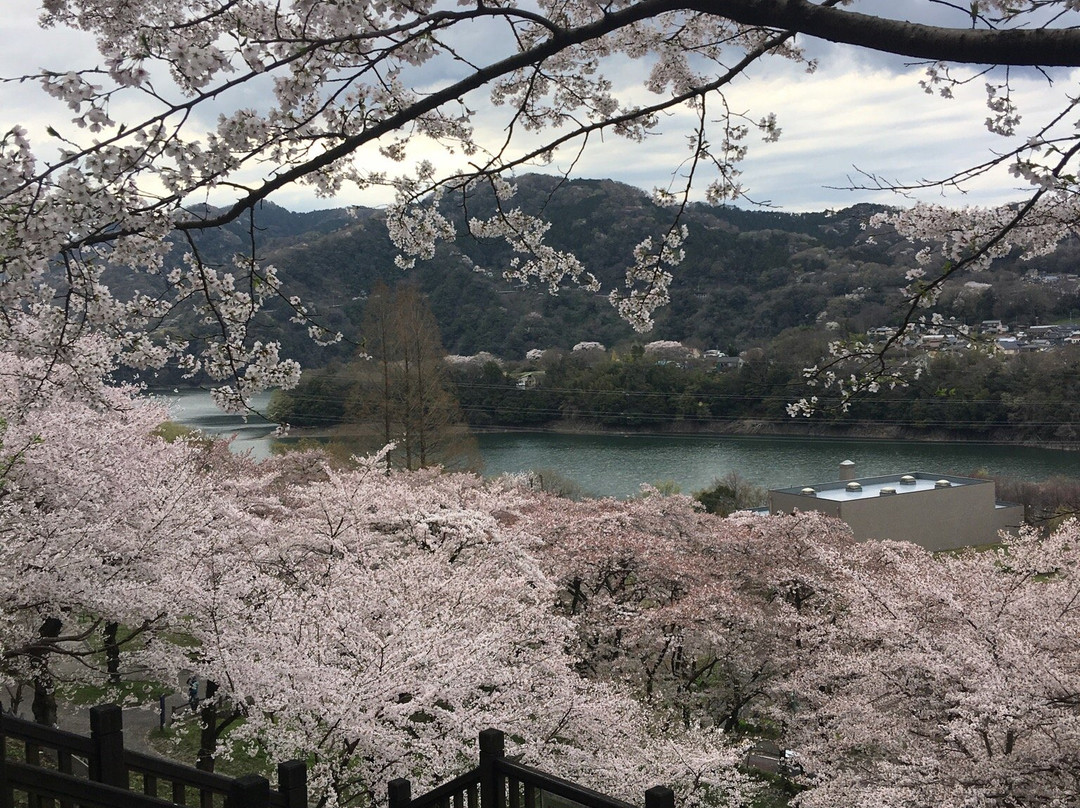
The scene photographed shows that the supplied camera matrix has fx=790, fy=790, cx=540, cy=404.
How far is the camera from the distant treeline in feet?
96.3

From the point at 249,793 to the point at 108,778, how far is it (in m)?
0.69

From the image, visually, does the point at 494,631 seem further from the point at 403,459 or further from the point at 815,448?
the point at 815,448

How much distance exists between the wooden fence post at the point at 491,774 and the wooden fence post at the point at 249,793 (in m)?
0.65

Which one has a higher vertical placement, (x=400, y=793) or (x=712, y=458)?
(x=400, y=793)

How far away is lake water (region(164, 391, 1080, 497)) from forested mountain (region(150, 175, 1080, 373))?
11.0 metres

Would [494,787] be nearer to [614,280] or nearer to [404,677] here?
[404,677]

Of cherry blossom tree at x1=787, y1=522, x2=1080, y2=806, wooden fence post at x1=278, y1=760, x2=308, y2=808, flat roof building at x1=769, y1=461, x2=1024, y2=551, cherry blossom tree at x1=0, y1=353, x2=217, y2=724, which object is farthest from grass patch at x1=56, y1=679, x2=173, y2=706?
flat roof building at x1=769, y1=461, x2=1024, y2=551

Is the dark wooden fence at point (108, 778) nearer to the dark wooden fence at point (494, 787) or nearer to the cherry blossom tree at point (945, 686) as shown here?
the dark wooden fence at point (494, 787)

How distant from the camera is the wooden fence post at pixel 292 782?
2.29 metres

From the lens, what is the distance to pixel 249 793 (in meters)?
1.98

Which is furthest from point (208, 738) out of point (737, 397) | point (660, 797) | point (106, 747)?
point (737, 397)

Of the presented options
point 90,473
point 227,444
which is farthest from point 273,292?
point 227,444

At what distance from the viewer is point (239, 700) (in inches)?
200

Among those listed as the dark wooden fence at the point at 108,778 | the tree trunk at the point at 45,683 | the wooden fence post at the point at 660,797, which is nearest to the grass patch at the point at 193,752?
the tree trunk at the point at 45,683
